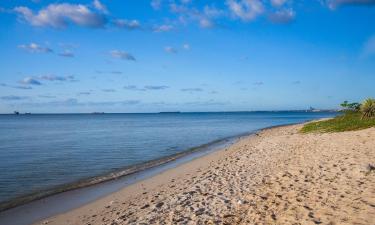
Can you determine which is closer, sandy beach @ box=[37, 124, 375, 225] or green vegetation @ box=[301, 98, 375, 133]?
sandy beach @ box=[37, 124, 375, 225]

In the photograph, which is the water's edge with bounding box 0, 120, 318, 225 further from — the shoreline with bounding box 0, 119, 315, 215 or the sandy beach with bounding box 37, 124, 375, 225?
the sandy beach with bounding box 37, 124, 375, 225

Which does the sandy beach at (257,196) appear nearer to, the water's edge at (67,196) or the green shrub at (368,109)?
the water's edge at (67,196)

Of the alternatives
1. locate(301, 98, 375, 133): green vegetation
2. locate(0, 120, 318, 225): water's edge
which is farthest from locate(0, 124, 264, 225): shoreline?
locate(301, 98, 375, 133): green vegetation

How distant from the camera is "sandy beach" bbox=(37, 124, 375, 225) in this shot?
24.8 ft

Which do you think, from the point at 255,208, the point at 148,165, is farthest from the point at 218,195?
the point at 148,165

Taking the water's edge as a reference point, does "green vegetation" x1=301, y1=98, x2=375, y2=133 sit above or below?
above

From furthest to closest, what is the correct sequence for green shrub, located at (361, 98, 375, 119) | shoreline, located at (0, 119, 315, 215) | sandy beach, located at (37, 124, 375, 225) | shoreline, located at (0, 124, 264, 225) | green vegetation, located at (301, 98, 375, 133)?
green shrub, located at (361, 98, 375, 119)
green vegetation, located at (301, 98, 375, 133)
shoreline, located at (0, 119, 315, 215)
shoreline, located at (0, 124, 264, 225)
sandy beach, located at (37, 124, 375, 225)

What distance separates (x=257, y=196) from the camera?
30.6 ft

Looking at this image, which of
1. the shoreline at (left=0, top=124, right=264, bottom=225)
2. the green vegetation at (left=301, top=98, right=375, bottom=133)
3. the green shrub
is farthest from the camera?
the green shrub

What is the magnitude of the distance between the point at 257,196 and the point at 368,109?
23836mm

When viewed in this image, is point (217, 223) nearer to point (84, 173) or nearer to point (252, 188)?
point (252, 188)

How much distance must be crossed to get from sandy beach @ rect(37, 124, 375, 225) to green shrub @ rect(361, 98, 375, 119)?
15801 millimetres

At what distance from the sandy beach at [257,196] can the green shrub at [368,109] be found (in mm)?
15801

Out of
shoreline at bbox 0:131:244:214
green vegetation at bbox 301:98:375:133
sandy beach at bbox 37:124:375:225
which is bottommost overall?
shoreline at bbox 0:131:244:214
